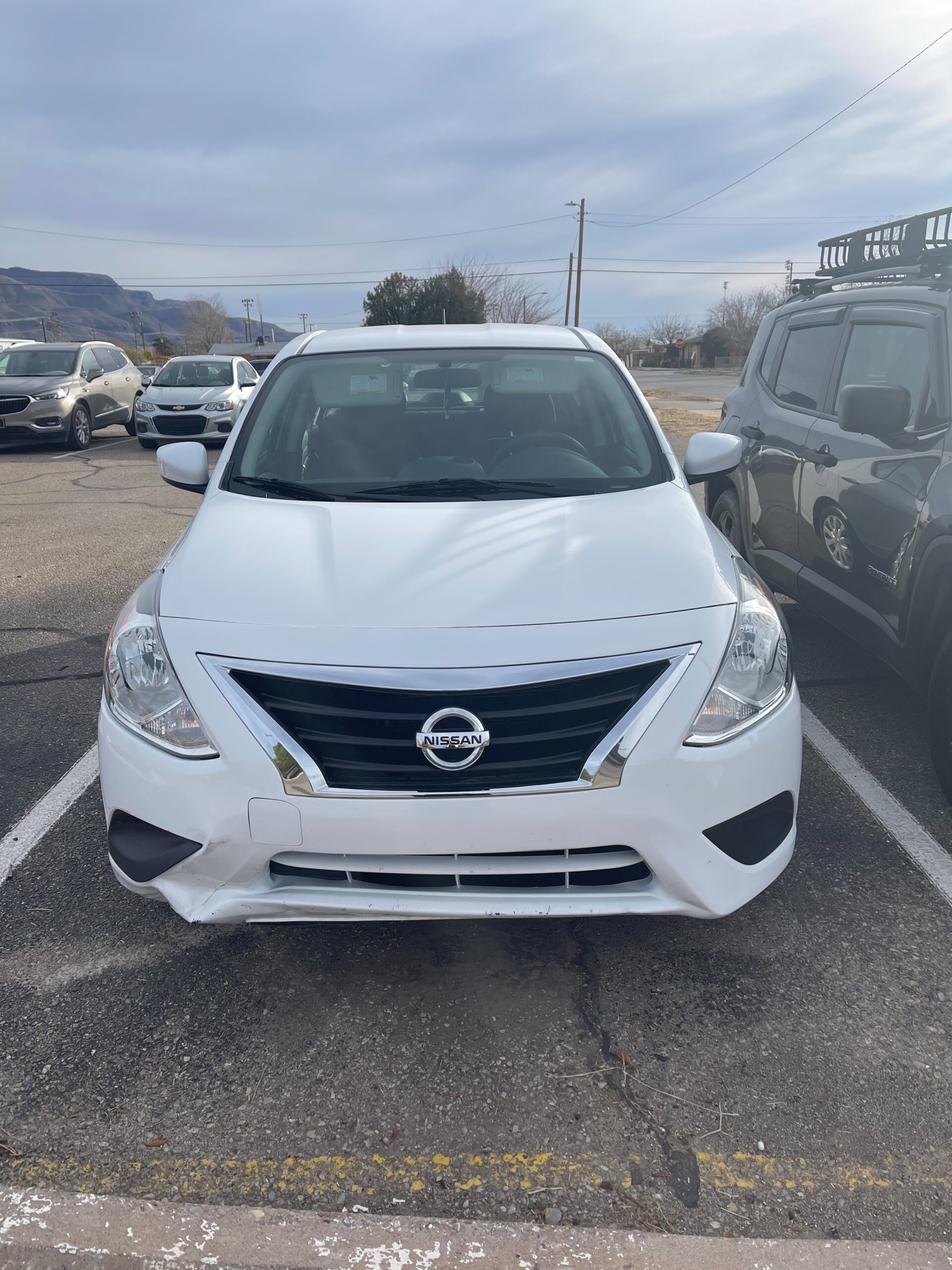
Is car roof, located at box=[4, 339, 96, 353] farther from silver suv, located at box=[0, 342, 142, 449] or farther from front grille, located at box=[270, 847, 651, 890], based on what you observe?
front grille, located at box=[270, 847, 651, 890]

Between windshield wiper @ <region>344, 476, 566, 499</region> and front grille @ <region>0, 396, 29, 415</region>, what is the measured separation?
13057 mm

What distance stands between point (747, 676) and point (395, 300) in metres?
53.5

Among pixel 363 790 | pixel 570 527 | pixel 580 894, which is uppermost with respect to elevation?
pixel 570 527

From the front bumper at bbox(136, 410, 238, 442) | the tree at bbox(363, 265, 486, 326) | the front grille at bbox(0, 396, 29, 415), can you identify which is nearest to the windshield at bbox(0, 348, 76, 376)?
the front grille at bbox(0, 396, 29, 415)

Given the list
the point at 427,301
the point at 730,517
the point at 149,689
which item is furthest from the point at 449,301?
the point at 149,689

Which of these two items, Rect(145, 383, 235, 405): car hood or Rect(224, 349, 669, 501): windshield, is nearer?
Rect(224, 349, 669, 501): windshield

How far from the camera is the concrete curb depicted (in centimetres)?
176

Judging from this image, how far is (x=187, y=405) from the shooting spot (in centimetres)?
1462

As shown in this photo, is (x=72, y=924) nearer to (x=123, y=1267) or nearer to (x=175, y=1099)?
(x=175, y=1099)

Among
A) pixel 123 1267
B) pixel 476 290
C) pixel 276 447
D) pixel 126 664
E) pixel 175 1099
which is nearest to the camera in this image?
pixel 123 1267

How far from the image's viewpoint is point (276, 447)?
3609 mm

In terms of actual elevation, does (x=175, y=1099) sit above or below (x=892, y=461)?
below

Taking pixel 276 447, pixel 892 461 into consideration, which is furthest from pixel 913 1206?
pixel 276 447

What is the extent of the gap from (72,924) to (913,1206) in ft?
7.49
